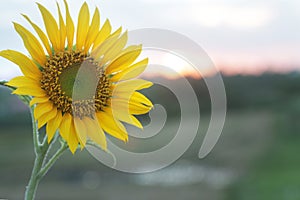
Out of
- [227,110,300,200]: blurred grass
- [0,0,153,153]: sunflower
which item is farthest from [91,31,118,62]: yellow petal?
[227,110,300,200]: blurred grass

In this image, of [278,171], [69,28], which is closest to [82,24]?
[69,28]

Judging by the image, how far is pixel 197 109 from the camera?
318 millimetres

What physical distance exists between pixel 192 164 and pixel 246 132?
444 mm

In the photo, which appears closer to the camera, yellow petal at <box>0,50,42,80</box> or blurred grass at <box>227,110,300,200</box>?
yellow petal at <box>0,50,42,80</box>

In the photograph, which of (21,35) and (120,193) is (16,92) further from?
(120,193)

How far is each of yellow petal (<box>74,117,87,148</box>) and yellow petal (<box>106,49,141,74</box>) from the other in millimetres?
38

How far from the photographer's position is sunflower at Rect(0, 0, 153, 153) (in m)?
0.33

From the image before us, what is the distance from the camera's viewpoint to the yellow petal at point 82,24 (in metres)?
0.34

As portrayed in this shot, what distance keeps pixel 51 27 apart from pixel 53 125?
6cm

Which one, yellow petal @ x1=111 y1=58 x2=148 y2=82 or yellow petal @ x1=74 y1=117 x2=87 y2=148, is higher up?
yellow petal @ x1=111 y1=58 x2=148 y2=82

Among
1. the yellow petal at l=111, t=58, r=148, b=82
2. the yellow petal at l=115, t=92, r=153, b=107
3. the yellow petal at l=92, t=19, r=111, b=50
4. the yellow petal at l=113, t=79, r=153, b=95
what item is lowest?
the yellow petal at l=115, t=92, r=153, b=107

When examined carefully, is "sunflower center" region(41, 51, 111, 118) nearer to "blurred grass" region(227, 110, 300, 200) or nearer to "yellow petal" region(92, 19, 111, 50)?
"yellow petal" region(92, 19, 111, 50)


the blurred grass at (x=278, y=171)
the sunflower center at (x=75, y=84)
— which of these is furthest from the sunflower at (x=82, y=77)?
the blurred grass at (x=278, y=171)

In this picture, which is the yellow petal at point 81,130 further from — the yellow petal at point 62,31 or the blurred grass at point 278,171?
the blurred grass at point 278,171
